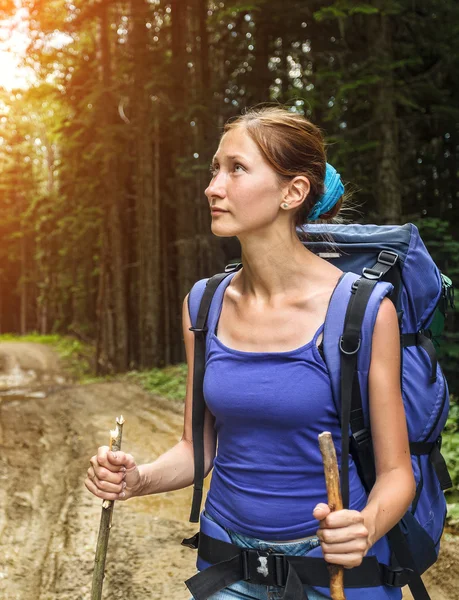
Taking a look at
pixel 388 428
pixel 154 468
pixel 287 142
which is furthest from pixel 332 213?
pixel 154 468

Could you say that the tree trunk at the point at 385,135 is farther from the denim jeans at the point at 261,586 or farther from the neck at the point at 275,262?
the denim jeans at the point at 261,586

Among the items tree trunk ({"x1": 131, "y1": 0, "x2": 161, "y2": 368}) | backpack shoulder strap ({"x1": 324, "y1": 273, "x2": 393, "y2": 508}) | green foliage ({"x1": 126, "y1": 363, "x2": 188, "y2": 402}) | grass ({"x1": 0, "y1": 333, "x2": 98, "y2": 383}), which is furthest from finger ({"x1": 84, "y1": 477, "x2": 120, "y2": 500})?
grass ({"x1": 0, "y1": 333, "x2": 98, "y2": 383})

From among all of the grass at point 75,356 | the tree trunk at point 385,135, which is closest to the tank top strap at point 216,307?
the tree trunk at point 385,135

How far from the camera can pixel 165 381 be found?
16141 mm

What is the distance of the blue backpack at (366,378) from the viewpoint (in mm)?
2016

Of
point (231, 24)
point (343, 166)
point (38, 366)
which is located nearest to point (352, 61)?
point (343, 166)

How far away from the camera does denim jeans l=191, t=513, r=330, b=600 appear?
6.70ft

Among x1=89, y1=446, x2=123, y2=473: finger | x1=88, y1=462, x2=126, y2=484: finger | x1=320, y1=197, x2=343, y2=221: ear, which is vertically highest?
x1=320, y1=197, x2=343, y2=221: ear

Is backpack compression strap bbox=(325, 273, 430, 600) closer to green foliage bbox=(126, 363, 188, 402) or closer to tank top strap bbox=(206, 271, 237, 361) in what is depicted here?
tank top strap bbox=(206, 271, 237, 361)

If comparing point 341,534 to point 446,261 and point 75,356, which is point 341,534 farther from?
point 75,356

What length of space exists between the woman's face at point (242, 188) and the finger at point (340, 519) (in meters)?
0.94

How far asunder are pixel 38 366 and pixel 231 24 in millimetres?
14902

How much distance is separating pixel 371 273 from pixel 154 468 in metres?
0.94

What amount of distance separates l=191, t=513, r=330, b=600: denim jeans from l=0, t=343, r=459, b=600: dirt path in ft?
10.6
